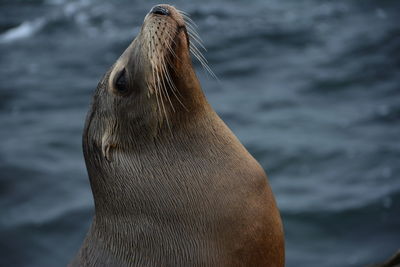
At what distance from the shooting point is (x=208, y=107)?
5164 millimetres


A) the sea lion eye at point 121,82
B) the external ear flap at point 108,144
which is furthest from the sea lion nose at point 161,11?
the external ear flap at point 108,144

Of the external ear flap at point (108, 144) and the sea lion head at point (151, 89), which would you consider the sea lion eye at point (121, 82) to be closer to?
the sea lion head at point (151, 89)

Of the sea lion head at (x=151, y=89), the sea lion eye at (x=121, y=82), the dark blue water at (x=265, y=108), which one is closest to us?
the sea lion head at (x=151, y=89)

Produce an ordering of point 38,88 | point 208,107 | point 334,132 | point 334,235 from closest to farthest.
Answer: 1. point 208,107
2. point 334,235
3. point 334,132
4. point 38,88

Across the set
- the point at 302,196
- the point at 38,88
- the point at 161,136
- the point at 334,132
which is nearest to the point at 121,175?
the point at 161,136

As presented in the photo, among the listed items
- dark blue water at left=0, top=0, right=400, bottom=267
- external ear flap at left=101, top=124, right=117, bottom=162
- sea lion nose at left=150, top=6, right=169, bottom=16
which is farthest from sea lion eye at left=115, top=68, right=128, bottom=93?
dark blue water at left=0, top=0, right=400, bottom=267

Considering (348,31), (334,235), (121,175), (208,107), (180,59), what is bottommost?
(334,235)

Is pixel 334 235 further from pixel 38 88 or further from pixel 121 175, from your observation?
pixel 38 88

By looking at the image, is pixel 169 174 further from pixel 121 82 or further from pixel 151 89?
pixel 121 82

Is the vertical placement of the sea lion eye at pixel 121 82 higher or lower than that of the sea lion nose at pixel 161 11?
lower

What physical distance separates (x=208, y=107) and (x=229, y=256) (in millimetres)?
982

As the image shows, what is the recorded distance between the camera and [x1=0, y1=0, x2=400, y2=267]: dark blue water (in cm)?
→ 981

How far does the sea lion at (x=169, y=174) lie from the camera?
16.1ft

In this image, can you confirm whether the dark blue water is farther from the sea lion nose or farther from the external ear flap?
the sea lion nose
